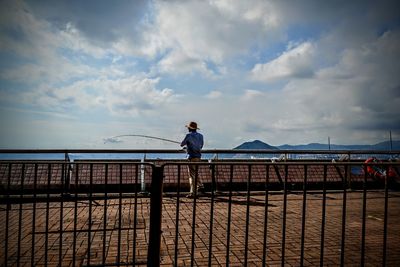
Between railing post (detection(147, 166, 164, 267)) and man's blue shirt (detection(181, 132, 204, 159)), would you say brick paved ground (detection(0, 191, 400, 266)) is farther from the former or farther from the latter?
man's blue shirt (detection(181, 132, 204, 159))

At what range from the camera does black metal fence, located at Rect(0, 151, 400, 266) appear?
11.5 ft

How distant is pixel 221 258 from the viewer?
4.15 m

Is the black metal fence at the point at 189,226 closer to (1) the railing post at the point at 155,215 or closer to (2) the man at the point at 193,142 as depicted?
(1) the railing post at the point at 155,215

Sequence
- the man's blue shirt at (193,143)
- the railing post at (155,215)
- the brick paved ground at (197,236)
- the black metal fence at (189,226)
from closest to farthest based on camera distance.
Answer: the railing post at (155,215) < the black metal fence at (189,226) < the brick paved ground at (197,236) < the man's blue shirt at (193,143)

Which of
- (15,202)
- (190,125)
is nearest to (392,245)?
Answer: (190,125)

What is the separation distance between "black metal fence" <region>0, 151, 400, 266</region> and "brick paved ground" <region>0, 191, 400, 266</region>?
0.06ft

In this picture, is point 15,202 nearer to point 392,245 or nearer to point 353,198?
point 392,245

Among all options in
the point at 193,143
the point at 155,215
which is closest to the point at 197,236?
the point at 155,215

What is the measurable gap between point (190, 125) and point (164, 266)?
591cm

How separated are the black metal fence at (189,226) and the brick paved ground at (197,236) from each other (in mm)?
18

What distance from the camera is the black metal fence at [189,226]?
3.49 metres

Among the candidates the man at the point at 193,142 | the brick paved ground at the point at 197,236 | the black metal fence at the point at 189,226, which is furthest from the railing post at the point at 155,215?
the man at the point at 193,142

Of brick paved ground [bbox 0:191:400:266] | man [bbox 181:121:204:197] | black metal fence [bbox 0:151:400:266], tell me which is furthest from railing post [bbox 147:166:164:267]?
man [bbox 181:121:204:197]

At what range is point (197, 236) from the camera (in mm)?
5129
